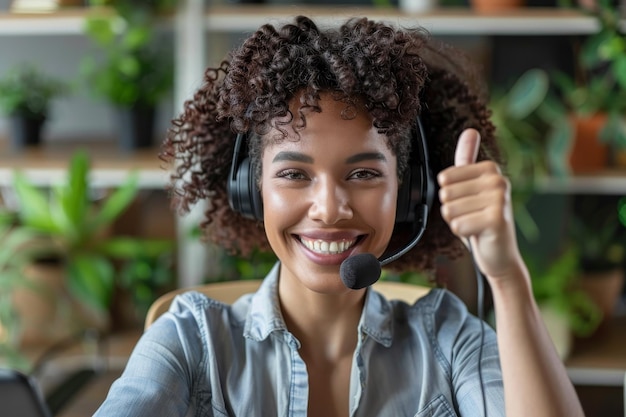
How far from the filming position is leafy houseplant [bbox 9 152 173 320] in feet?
8.86

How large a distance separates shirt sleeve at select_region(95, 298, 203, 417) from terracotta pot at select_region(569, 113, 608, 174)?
1760mm

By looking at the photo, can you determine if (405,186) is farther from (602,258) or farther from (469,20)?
(602,258)

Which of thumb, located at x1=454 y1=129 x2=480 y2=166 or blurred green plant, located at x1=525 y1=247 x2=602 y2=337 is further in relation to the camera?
blurred green plant, located at x1=525 y1=247 x2=602 y2=337

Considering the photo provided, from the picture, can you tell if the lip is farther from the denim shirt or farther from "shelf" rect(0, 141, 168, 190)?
"shelf" rect(0, 141, 168, 190)

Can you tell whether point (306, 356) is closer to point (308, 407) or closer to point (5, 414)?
point (308, 407)

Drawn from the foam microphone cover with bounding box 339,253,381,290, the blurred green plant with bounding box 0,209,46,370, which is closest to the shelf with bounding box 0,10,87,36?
the blurred green plant with bounding box 0,209,46,370

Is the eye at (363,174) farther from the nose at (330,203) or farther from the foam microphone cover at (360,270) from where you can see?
the foam microphone cover at (360,270)

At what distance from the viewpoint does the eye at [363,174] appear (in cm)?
120

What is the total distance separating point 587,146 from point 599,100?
144 mm

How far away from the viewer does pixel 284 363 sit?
130cm

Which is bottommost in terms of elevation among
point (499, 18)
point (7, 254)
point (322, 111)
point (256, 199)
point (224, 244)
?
point (7, 254)

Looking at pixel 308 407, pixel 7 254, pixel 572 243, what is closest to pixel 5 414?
pixel 308 407

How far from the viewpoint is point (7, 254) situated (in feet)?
8.96

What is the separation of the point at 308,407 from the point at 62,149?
194 cm
